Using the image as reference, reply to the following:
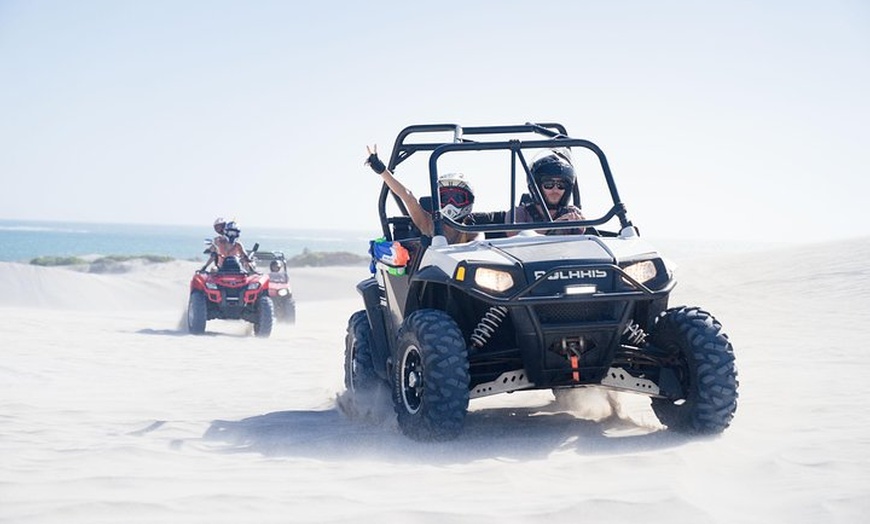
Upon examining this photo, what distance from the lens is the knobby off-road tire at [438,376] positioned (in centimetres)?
579

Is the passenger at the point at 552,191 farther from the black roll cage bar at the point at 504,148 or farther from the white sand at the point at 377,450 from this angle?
the white sand at the point at 377,450

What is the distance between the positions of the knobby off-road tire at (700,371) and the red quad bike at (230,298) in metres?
9.92

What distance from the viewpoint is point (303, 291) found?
32844 mm

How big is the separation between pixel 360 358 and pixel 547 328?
82.2 inches

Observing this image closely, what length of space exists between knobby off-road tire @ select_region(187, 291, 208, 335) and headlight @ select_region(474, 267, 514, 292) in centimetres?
1018

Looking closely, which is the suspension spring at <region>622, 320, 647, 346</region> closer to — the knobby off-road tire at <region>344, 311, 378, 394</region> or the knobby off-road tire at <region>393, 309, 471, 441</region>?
the knobby off-road tire at <region>393, 309, 471, 441</region>

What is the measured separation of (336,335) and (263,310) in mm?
1040

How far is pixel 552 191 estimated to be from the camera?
714cm

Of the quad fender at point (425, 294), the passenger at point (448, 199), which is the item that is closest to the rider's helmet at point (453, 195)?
the passenger at point (448, 199)

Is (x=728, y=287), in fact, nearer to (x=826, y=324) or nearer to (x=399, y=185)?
(x=826, y=324)

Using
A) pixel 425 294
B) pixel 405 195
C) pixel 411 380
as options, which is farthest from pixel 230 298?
pixel 411 380

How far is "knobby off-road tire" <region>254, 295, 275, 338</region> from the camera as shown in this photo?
15508mm

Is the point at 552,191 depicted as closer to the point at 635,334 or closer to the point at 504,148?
the point at 504,148

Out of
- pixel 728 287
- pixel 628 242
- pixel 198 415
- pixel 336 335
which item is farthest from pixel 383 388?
pixel 728 287
